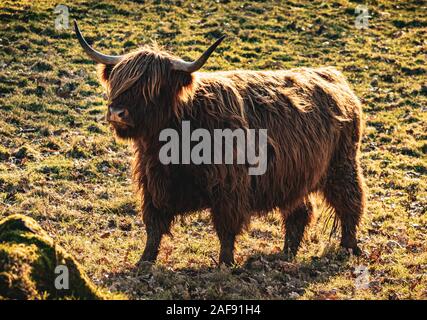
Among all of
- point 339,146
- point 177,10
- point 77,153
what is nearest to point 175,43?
point 177,10

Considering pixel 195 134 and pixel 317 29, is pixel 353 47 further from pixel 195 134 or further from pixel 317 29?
pixel 195 134

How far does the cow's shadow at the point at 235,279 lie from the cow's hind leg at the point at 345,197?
0.67m

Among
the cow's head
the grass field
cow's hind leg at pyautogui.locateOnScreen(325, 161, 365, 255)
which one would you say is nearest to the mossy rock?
the grass field

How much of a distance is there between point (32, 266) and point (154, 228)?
2.29 metres

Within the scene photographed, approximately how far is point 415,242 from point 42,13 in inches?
422

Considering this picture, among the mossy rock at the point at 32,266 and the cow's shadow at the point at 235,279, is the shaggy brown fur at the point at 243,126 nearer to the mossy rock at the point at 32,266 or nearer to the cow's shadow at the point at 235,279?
the cow's shadow at the point at 235,279

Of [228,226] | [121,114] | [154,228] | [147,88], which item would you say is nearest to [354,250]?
[228,226]

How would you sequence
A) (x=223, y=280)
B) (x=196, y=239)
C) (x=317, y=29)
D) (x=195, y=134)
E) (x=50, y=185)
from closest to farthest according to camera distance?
(x=223, y=280) < (x=195, y=134) < (x=196, y=239) < (x=50, y=185) < (x=317, y=29)

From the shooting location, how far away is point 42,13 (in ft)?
49.6

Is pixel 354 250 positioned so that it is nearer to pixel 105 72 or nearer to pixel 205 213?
pixel 205 213

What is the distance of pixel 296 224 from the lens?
7.50 m

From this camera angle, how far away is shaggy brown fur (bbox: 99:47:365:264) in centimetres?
616

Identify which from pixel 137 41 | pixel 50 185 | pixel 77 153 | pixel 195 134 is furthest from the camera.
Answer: pixel 137 41

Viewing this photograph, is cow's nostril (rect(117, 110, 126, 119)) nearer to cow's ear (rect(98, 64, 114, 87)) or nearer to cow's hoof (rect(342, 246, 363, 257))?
cow's ear (rect(98, 64, 114, 87))
